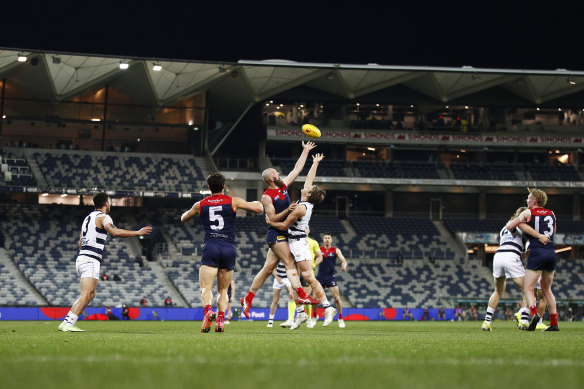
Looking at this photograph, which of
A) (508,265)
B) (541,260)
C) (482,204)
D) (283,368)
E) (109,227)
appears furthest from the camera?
(482,204)

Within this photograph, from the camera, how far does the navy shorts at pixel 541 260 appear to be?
1425 cm

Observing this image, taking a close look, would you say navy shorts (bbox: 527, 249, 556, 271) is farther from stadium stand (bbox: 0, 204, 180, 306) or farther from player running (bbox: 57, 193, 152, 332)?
stadium stand (bbox: 0, 204, 180, 306)

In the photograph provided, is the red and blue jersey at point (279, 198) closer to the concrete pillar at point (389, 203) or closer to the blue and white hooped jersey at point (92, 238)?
the blue and white hooped jersey at point (92, 238)

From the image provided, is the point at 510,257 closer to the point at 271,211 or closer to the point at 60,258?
the point at 271,211

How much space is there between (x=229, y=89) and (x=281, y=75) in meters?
5.08

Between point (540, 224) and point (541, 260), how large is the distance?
66cm

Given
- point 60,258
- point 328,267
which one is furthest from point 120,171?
point 328,267

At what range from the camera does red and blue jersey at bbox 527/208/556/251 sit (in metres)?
14.3

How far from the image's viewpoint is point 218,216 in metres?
11.7

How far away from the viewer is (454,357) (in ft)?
19.5

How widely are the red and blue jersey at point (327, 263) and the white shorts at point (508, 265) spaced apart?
18.6 ft

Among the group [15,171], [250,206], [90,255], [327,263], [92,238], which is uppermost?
[15,171]

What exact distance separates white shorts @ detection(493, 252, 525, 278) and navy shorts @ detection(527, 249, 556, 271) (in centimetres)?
144

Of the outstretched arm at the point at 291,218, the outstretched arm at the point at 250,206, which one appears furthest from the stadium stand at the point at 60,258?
the outstretched arm at the point at 250,206
